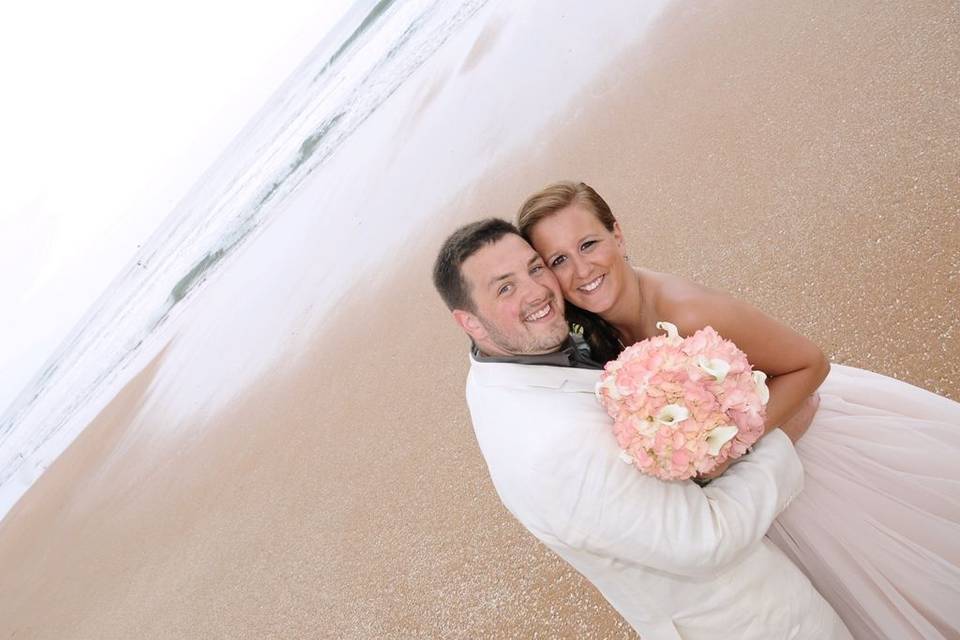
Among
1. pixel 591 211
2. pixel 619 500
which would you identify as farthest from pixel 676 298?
pixel 619 500

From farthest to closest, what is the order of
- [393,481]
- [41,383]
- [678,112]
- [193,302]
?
[41,383] → [193,302] → [678,112] → [393,481]

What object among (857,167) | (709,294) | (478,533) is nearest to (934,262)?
(857,167)

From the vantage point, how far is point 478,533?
4375mm

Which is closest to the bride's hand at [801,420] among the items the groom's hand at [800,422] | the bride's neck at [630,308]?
the groom's hand at [800,422]

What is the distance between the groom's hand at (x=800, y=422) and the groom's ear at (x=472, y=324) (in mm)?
1110

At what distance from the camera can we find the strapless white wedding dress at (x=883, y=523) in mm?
2256

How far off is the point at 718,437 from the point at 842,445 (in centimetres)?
83

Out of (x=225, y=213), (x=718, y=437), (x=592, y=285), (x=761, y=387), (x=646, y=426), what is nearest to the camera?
(x=646, y=426)

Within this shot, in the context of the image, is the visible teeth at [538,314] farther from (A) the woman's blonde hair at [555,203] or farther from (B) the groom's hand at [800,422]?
(B) the groom's hand at [800,422]

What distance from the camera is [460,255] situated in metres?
2.55

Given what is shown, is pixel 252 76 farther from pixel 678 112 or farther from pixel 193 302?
pixel 678 112

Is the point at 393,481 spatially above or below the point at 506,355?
below

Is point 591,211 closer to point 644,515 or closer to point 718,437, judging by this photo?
point 718,437

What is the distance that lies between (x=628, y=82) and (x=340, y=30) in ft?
87.4
